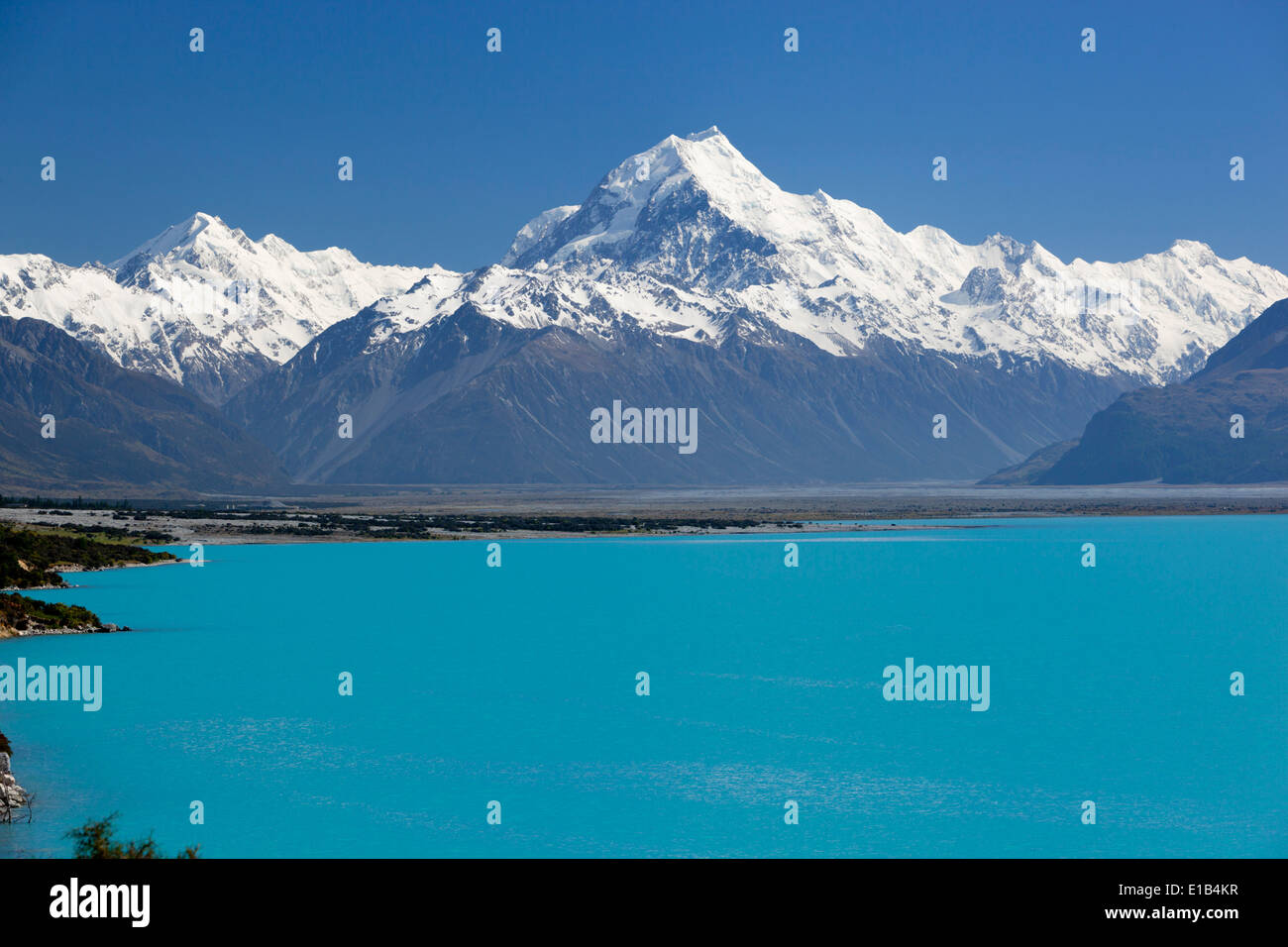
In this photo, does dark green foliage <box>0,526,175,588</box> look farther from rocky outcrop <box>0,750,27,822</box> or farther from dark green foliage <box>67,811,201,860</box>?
dark green foliage <box>67,811,201,860</box>

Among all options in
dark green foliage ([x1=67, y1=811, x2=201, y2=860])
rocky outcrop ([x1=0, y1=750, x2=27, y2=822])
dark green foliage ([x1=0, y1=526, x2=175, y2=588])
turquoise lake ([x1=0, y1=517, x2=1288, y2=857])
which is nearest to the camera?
dark green foliage ([x1=67, y1=811, x2=201, y2=860])

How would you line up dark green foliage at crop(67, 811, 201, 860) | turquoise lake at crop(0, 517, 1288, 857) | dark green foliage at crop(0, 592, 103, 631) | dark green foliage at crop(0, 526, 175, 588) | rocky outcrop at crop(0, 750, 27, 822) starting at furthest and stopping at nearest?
1. dark green foliage at crop(0, 526, 175, 588)
2. dark green foliage at crop(0, 592, 103, 631)
3. turquoise lake at crop(0, 517, 1288, 857)
4. rocky outcrop at crop(0, 750, 27, 822)
5. dark green foliage at crop(67, 811, 201, 860)

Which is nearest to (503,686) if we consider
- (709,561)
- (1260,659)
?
(1260,659)

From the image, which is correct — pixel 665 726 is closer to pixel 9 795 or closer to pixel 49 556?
pixel 9 795

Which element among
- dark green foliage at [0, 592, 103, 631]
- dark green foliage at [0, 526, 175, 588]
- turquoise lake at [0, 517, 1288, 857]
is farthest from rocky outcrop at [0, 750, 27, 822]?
dark green foliage at [0, 526, 175, 588]
